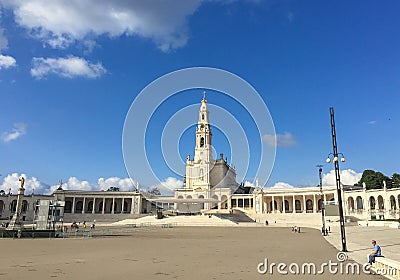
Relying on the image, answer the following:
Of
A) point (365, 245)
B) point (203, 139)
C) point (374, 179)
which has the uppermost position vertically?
point (203, 139)

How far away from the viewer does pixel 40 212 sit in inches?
1254

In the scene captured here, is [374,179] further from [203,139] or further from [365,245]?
[365,245]

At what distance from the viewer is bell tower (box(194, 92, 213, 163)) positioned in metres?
103

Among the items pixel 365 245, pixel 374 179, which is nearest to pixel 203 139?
pixel 374 179

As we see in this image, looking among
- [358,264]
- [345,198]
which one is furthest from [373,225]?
[358,264]

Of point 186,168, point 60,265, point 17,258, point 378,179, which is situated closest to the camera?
point 60,265

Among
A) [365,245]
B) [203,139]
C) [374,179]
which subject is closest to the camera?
[365,245]

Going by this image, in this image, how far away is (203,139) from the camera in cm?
10494

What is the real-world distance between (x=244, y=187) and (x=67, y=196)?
64.5 metres

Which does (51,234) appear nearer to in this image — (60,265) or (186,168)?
(60,265)

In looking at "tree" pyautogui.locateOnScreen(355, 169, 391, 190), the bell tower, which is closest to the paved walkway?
"tree" pyautogui.locateOnScreen(355, 169, 391, 190)

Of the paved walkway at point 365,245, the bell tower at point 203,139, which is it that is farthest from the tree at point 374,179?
the paved walkway at point 365,245

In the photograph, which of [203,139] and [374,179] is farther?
[203,139]

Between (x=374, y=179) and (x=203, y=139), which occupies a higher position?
(x=203, y=139)
